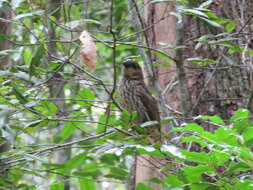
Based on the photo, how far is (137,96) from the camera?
4043 mm

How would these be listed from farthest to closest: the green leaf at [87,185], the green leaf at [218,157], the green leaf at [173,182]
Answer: the green leaf at [87,185] < the green leaf at [173,182] < the green leaf at [218,157]

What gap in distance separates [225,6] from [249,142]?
85.6 inches

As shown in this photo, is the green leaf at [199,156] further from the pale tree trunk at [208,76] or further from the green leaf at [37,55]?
the pale tree trunk at [208,76]

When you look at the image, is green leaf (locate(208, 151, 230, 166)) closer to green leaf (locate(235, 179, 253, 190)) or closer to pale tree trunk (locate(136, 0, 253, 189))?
green leaf (locate(235, 179, 253, 190))

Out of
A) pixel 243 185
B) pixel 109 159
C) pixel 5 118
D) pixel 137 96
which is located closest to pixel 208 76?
pixel 137 96

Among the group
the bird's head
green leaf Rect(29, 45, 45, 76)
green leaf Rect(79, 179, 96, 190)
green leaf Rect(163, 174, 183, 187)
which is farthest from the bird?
green leaf Rect(163, 174, 183, 187)

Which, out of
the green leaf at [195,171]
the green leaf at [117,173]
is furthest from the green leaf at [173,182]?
the green leaf at [117,173]

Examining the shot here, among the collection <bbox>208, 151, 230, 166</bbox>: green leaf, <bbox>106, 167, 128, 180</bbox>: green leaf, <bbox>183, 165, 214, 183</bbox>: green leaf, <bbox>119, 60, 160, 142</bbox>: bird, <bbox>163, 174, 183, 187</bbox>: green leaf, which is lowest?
<bbox>106, 167, 128, 180</bbox>: green leaf

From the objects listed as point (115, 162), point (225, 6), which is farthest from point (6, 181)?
point (225, 6)

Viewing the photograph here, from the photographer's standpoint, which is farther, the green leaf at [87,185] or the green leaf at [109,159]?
the green leaf at [109,159]

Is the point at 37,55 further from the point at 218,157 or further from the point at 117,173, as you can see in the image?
the point at 218,157

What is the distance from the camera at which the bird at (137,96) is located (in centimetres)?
401

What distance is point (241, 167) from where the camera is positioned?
1842 millimetres

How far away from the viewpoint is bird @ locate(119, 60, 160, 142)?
4012 millimetres
